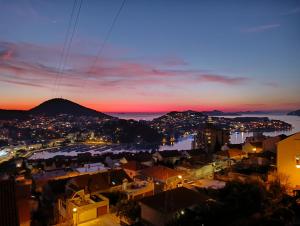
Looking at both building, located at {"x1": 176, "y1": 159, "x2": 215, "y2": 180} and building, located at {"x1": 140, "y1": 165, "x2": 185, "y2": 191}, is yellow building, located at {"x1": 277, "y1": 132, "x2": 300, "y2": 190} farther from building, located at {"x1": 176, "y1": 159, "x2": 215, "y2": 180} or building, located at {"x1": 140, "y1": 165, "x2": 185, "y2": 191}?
building, located at {"x1": 176, "y1": 159, "x2": 215, "y2": 180}

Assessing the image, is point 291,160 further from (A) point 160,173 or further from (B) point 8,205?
(B) point 8,205

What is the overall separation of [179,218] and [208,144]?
39493mm

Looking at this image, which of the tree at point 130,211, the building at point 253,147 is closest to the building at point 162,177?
the tree at point 130,211

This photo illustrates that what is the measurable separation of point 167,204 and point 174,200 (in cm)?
47

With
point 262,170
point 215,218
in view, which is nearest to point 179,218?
point 215,218

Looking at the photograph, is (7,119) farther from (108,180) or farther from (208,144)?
(108,180)

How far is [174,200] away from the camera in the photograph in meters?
9.90

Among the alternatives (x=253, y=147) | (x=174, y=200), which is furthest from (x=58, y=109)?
(x=174, y=200)

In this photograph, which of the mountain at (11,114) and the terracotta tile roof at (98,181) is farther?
the mountain at (11,114)

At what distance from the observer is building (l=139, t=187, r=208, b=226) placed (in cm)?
918

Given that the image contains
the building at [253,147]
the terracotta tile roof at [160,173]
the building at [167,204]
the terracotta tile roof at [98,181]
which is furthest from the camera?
the building at [253,147]

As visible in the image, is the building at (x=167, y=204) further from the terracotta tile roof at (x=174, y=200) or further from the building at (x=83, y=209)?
the building at (x=83, y=209)

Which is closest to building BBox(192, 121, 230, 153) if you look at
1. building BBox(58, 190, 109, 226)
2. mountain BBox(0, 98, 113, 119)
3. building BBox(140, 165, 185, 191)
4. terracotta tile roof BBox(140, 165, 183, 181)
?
terracotta tile roof BBox(140, 165, 183, 181)

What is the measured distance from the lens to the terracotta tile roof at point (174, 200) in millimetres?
9391
